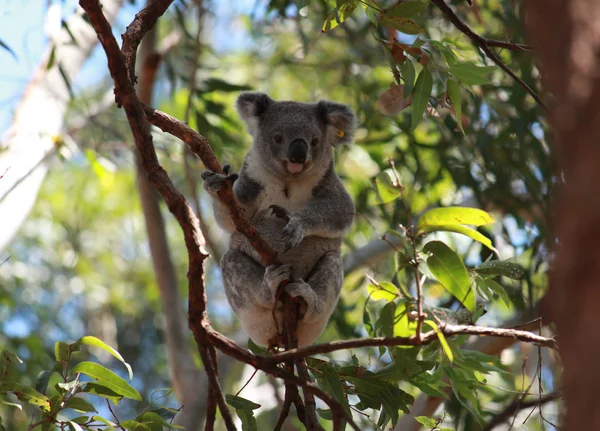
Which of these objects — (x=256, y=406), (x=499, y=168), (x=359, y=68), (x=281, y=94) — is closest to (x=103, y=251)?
(x=281, y=94)

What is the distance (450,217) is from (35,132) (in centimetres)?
332

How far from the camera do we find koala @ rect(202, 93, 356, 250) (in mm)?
2959

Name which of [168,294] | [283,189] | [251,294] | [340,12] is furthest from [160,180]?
[168,294]

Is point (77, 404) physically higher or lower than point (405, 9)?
lower

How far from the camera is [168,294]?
5492mm

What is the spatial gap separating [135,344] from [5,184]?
18.2 feet

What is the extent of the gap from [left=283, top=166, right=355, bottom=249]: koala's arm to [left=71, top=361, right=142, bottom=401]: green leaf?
0.79 m

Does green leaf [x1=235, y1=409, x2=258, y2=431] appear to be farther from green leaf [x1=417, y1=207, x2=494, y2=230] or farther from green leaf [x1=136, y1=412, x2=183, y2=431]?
green leaf [x1=417, y1=207, x2=494, y2=230]

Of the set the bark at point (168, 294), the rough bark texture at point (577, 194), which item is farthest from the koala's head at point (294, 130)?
the rough bark texture at point (577, 194)

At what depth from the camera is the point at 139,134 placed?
1.70m

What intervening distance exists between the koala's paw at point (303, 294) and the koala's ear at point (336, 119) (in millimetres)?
891

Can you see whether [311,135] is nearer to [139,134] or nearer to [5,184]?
[139,134]

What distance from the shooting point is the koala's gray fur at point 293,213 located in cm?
280

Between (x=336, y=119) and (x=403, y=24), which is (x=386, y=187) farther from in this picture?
(x=336, y=119)
